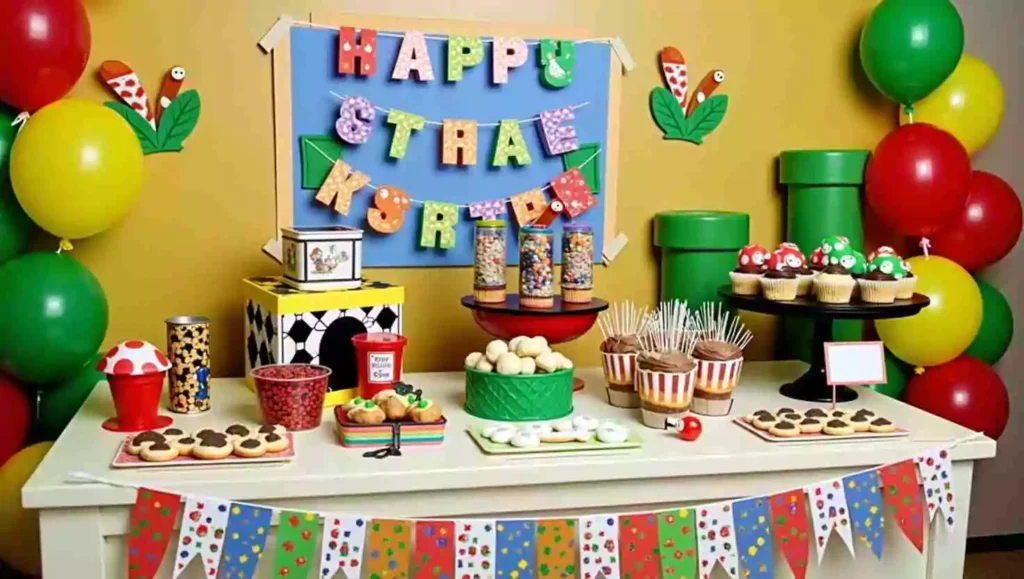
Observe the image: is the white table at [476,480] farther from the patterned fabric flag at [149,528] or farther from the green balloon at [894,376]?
the green balloon at [894,376]

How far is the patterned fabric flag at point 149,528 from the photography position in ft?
4.10

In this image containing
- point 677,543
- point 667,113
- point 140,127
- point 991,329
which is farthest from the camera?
point 991,329

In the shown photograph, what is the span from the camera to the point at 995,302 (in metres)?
2.20

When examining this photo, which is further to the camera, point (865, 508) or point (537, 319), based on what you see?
point (537, 319)

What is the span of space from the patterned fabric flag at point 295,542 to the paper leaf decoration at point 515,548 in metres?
0.24

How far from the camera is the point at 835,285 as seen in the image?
169cm

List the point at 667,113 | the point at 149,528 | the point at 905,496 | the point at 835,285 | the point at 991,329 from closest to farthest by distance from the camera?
the point at 149,528 < the point at 905,496 < the point at 835,285 < the point at 667,113 < the point at 991,329

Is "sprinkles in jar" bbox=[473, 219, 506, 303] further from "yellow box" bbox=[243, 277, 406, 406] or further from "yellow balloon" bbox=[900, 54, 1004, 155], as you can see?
"yellow balloon" bbox=[900, 54, 1004, 155]

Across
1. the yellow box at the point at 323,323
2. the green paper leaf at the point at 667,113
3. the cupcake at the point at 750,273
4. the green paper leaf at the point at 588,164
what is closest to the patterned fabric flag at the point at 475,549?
the yellow box at the point at 323,323

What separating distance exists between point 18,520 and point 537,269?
0.96 metres

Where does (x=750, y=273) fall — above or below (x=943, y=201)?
below

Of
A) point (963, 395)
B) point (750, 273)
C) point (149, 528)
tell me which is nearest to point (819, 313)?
point (750, 273)

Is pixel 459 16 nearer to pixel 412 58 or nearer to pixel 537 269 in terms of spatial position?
pixel 412 58

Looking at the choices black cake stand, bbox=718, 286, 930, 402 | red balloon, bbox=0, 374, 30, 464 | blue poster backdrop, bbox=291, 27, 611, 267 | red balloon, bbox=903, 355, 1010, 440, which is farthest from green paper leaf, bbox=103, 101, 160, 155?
red balloon, bbox=903, 355, 1010, 440
